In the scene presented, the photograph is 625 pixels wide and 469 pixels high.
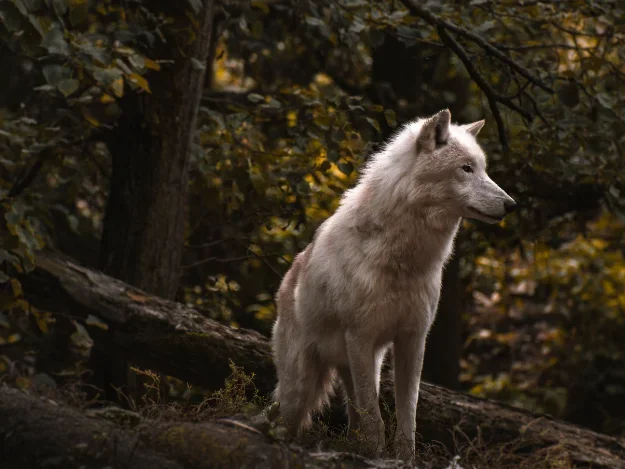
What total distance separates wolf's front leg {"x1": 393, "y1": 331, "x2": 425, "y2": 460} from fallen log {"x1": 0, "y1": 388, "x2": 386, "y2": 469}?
1488 mm

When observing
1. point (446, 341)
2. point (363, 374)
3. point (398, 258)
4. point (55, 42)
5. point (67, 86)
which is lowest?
point (446, 341)

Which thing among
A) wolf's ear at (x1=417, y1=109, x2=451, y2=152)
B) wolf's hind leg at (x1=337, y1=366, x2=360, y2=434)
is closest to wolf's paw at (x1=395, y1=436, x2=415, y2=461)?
wolf's hind leg at (x1=337, y1=366, x2=360, y2=434)

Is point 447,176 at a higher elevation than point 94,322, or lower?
higher

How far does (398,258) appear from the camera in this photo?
15.9 feet

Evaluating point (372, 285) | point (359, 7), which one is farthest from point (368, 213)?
point (359, 7)

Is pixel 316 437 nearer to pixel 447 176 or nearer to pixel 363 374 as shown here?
pixel 363 374

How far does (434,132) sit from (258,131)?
3289mm

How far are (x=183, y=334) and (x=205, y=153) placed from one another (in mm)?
1768

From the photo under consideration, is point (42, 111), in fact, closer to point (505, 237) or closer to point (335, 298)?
point (335, 298)

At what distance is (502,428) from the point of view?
20.2 feet

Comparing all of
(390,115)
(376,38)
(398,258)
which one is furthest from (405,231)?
(376,38)

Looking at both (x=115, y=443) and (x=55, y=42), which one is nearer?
(x=115, y=443)

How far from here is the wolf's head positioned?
4770 millimetres

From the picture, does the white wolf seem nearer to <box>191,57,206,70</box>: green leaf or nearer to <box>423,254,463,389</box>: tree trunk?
<box>191,57,206,70</box>: green leaf
